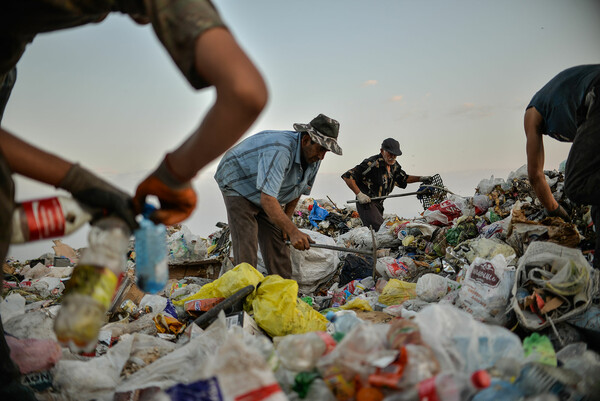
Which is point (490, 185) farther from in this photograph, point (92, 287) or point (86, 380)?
point (92, 287)

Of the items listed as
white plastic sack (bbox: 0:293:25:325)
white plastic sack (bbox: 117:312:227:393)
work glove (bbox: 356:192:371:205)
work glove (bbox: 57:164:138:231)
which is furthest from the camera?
work glove (bbox: 356:192:371:205)

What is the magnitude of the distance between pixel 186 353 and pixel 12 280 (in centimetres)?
432

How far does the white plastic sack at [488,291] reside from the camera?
7.72 feet

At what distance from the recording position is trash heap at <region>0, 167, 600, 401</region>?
119cm

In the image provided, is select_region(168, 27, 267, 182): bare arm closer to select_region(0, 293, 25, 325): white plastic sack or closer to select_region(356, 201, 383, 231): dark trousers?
select_region(0, 293, 25, 325): white plastic sack

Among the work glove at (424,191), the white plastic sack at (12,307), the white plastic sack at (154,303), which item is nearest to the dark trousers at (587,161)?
the white plastic sack at (154,303)

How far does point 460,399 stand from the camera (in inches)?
46.5

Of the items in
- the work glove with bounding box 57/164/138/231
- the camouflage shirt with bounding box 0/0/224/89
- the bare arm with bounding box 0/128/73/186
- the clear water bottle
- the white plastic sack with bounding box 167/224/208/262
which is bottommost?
the white plastic sack with bounding box 167/224/208/262

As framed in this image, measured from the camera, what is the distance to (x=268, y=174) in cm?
347

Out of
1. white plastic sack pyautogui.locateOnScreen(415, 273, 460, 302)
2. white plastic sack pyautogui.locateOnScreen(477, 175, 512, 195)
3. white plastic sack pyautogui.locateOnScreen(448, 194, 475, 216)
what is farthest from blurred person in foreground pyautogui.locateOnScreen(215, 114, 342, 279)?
white plastic sack pyautogui.locateOnScreen(477, 175, 512, 195)

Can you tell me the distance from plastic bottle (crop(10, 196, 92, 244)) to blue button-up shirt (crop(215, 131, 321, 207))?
7.52 feet

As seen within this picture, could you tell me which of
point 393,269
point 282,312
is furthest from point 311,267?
point 282,312

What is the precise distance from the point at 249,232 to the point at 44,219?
265 centimetres

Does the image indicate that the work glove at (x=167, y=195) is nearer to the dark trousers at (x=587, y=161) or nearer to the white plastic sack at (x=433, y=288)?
the white plastic sack at (x=433, y=288)
